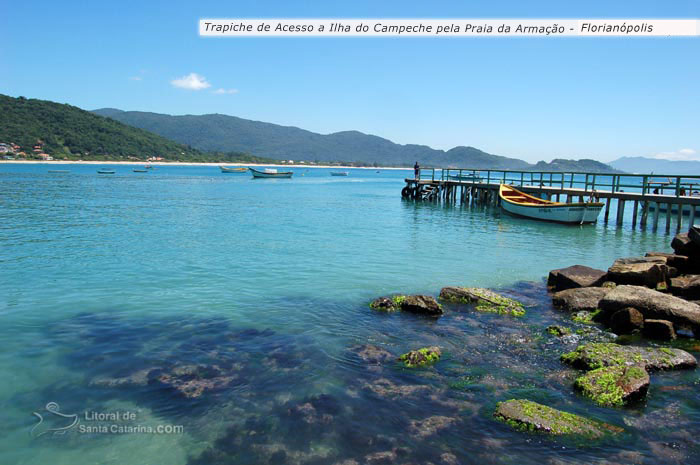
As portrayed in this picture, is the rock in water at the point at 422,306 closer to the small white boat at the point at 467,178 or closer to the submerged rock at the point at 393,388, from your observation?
the submerged rock at the point at 393,388

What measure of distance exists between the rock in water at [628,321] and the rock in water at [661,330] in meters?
0.26

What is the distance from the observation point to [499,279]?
15562 millimetres

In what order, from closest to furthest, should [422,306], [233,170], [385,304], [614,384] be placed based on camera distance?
[614,384]
[422,306]
[385,304]
[233,170]

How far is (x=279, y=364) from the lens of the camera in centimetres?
834

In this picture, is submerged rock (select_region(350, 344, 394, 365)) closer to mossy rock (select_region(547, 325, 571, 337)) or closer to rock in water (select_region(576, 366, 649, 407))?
rock in water (select_region(576, 366, 649, 407))

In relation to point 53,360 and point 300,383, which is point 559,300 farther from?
point 53,360

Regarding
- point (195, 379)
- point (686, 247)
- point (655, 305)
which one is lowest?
point (195, 379)

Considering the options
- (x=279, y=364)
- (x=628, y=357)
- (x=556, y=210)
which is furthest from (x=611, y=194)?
(x=279, y=364)

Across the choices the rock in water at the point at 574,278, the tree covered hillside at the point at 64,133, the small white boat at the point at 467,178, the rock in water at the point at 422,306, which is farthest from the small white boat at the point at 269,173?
the rock in water at the point at 422,306

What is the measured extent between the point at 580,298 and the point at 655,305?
193cm

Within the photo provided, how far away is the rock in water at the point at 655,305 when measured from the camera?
32.6ft

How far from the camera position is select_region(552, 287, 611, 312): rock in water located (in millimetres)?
11672

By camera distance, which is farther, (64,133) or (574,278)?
(64,133)
